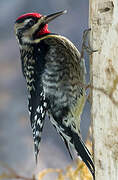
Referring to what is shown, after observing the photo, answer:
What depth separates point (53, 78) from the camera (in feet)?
4.90

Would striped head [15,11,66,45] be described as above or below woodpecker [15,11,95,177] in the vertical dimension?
above

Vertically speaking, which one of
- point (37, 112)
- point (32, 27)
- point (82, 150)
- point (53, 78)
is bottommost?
point (82, 150)

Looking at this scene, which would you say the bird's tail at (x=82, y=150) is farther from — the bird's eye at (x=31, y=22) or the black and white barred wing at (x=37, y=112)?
the bird's eye at (x=31, y=22)

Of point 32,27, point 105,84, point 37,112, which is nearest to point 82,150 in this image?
point 37,112

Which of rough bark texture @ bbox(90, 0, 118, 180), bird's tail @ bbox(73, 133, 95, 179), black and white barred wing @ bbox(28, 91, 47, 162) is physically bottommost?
bird's tail @ bbox(73, 133, 95, 179)

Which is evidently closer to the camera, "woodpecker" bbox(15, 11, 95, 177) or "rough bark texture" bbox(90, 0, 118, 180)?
"rough bark texture" bbox(90, 0, 118, 180)

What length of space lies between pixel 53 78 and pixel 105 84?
347 mm

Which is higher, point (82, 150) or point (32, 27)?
point (32, 27)

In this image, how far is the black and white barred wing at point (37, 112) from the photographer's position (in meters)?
1.51

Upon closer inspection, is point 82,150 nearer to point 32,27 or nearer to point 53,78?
point 53,78

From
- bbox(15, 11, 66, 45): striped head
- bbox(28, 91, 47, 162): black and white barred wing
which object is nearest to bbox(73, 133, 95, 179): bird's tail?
bbox(28, 91, 47, 162): black and white barred wing

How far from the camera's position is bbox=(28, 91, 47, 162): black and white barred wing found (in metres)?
1.51

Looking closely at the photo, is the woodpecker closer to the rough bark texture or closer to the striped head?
the striped head

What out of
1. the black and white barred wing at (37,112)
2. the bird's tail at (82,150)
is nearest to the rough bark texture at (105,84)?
the bird's tail at (82,150)
